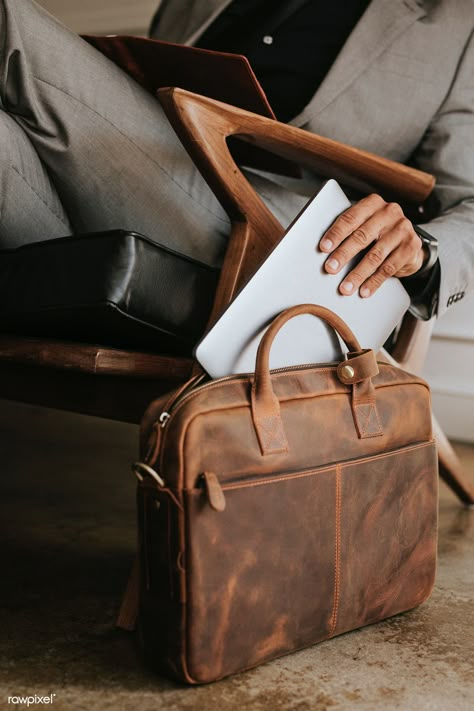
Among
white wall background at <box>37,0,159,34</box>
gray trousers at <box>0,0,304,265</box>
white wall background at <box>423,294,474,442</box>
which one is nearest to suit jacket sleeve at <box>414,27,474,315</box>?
gray trousers at <box>0,0,304,265</box>

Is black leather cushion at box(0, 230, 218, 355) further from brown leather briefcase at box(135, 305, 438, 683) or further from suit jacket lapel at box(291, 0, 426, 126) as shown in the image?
suit jacket lapel at box(291, 0, 426, 126)

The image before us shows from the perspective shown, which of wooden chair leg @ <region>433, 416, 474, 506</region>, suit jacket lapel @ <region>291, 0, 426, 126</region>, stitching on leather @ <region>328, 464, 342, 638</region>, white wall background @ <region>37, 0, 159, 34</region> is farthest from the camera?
white wall background @ <region>37, 0, 159, 34</region>

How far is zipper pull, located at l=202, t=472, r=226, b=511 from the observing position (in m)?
0.63

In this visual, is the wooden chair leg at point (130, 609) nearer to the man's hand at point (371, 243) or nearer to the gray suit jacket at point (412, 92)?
the man's hand at point (371, 243)

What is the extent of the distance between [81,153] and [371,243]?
1.19 feet

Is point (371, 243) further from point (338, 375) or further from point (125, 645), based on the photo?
point (125, 645)

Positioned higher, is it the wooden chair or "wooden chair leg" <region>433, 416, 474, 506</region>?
the wooden chair

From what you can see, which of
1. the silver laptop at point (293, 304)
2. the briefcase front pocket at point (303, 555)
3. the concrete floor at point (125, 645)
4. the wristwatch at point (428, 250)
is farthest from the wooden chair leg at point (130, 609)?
the wristwatch at point (428, 250)

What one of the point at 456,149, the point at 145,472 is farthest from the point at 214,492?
the point at 456,149

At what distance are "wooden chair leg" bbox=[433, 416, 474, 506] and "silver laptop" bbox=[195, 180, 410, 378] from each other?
0.50 m

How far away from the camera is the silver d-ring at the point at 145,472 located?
646mm

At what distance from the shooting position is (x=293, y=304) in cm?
77

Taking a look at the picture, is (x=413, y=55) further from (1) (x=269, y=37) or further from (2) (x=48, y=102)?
(2) (x=48, y=102)

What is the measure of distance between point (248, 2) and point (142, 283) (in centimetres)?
79
